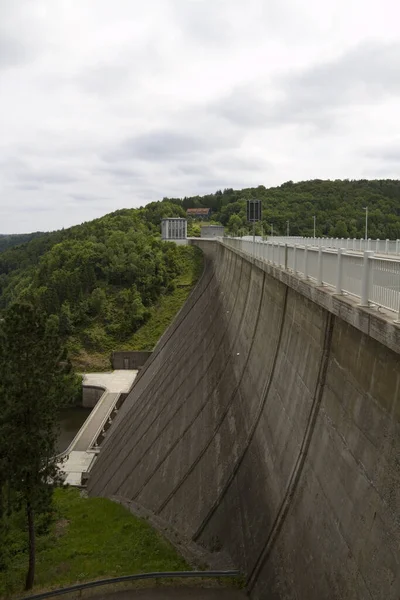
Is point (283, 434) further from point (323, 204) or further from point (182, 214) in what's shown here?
point (182, 214)

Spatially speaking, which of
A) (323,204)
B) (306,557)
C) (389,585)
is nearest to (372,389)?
(389,585)

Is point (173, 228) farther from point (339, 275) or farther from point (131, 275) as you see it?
point (339, 275)

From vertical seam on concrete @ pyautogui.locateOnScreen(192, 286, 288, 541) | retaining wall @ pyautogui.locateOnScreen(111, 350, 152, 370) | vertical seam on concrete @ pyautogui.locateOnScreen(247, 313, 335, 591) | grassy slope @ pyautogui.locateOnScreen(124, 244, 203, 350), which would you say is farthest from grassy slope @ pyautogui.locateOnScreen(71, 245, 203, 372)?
vertical seam on concrete @ pyautogui.locateOnScreen(247, 313, 335, 591)

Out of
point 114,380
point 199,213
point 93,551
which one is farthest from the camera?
point 199,213

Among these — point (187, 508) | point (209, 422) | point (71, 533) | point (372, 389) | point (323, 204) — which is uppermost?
point (323, 204)

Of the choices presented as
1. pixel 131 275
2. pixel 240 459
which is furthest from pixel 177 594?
pixel 131 275

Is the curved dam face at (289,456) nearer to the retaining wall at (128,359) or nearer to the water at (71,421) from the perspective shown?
the water at (71,421)

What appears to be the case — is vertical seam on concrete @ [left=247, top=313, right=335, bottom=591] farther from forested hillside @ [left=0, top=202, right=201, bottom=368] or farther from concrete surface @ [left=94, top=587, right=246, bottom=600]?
forested hillside @ [left=0, top=202, right=201, bottom=368]
